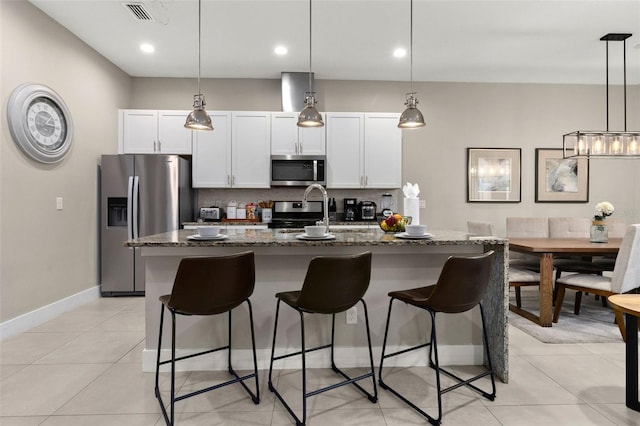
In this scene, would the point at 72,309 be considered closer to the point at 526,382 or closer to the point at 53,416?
the point at 53,416

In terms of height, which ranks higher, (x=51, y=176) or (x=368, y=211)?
(x=51, y=176)

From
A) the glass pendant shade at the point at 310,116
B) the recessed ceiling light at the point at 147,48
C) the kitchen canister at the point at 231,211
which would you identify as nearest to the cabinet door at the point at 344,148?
the kitchen canister at the point at 231,211

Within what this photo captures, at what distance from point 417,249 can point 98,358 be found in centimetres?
243

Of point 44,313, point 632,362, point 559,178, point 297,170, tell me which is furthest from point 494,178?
point 44,313

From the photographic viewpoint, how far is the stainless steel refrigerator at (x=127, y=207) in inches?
172

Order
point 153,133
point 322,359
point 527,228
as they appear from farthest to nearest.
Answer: point 153,133, point 527,228, point 322,359

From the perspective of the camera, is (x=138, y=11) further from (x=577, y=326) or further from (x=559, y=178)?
(x=559, y=178)

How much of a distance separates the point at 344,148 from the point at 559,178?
10.7 feet

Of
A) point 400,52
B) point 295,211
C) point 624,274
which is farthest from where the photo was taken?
point 295,211

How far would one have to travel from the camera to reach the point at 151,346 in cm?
250

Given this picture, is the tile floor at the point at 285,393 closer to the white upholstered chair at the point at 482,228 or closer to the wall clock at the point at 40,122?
the white upholstered chair at the point at 482,228

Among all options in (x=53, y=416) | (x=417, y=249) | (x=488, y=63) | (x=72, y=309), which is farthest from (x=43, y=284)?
(x=488, y=63)

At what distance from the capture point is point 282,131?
4.86 metres

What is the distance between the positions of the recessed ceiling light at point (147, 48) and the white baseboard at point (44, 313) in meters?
2.84
